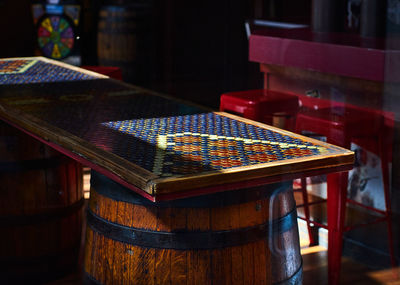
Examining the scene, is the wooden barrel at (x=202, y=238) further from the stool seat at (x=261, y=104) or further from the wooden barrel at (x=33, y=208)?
the stool seat at (x=261, y=104)

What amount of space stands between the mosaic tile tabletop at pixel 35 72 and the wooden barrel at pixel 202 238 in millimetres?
1395

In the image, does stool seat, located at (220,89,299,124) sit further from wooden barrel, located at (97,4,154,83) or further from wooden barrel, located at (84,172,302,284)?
wooden barrel, located at (97,4,154,83)

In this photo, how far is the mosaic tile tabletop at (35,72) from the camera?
3254 millimetres

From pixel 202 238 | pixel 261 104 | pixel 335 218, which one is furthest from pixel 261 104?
pixel 202 238

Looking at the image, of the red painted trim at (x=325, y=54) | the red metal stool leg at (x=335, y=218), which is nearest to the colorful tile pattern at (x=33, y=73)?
the red painted trim at (x=325, y=54)

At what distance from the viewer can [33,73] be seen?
342 cm

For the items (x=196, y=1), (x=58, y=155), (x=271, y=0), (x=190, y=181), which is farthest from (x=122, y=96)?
(x=196, y=1)

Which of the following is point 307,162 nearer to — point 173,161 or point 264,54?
point 173,161

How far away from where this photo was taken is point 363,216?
3.29m

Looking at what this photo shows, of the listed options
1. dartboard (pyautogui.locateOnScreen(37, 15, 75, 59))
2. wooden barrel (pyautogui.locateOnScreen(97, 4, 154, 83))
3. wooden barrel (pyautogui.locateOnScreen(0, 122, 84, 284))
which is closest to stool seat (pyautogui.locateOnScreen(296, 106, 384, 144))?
wooden barrel (pyautogui.locateOnScreen(0, 122, 84, 284))

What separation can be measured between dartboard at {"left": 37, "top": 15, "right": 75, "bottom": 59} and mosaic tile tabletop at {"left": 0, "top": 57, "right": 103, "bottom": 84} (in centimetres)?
153

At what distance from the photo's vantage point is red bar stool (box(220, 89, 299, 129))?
10.5ft

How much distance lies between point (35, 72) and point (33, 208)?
0.87 m

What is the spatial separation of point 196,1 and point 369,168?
241cm
